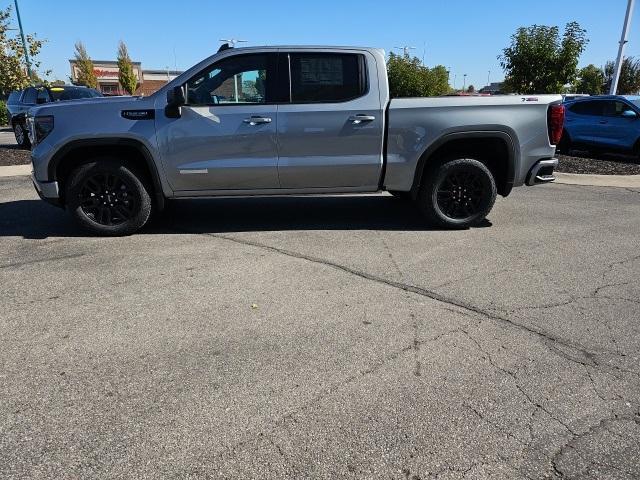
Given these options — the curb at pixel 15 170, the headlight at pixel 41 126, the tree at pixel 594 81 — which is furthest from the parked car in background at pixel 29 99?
Answer: the tree at pixel 594 81

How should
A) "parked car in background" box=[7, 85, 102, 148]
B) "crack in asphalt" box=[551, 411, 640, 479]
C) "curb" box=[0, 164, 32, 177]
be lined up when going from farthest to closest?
"parked car in background" box=[7, 85, 102, 148] → "curb" box=[0, 164, 32, 177] → "crack in asphalt" box=[551, 411, 640, 479]

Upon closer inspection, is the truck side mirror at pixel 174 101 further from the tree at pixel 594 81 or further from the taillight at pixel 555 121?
the tree at pixel 594 81

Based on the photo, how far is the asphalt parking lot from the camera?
7.66 ft

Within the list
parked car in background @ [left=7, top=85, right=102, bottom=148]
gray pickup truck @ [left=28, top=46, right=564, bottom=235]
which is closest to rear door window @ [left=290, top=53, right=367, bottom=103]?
gray pickup truck @ [left=28, top=46, right=564, bottom=235]

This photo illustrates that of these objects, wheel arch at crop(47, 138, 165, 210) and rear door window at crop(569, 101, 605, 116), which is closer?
wheel arch at crop(47, 138, 165, 210)

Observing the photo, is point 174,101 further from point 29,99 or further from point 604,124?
point 29,99

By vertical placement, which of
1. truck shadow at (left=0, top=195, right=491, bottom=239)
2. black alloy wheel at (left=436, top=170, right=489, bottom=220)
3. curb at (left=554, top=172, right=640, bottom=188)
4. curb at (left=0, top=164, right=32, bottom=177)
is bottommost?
curb at (left=554, top=172, right=640, bottom=188)

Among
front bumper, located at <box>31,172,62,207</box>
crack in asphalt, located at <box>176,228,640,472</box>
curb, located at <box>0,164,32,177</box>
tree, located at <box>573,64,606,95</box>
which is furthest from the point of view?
tree, located at <box>573,64,606,95</box>

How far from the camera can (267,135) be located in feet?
18.0

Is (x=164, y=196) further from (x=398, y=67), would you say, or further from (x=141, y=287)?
(x=398, y=67)

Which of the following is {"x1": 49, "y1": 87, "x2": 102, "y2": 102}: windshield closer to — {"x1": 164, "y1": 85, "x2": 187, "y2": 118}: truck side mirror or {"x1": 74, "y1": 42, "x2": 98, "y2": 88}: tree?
{"x1": 164, "y1": 85, "x2": 187, "y2": 118}: truck side mirror

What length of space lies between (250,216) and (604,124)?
1105 cm

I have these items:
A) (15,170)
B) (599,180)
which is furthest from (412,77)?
(15,170)

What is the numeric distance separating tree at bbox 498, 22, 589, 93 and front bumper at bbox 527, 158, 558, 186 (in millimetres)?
10213
